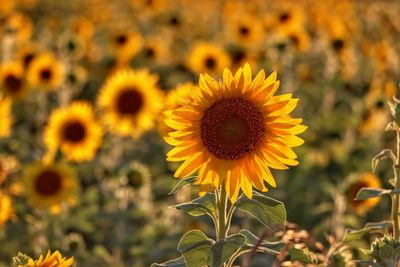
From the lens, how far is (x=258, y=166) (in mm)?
2334

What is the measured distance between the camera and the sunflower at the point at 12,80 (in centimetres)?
697

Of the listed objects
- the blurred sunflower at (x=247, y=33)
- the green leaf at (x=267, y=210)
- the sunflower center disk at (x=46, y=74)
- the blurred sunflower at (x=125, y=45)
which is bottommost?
the green leaf at (x=267, y=210)

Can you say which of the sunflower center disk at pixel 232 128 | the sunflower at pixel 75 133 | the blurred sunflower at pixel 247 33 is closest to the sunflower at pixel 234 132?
the sunflower center disk at pixel 232 128

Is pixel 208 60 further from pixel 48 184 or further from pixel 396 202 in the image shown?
pixel 396 202

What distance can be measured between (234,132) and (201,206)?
10.1 inches

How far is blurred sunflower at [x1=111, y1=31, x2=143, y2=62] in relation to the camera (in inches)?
339

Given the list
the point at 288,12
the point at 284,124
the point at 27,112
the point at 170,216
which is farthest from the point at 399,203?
the point at 288,12

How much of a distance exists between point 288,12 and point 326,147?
2.11 meters

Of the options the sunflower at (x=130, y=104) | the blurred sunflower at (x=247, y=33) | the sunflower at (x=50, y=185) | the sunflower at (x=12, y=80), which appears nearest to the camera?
the sunflower at (x=50, y=185)

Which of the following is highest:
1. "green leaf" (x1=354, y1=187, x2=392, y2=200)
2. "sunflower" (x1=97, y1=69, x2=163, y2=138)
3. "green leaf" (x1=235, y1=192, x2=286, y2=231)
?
"sunflower" (x1=97, y1=69, x2=163, y2=138)

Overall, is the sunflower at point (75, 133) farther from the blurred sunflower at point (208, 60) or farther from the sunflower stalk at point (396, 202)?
the sunflower stalk at point (396, 202)

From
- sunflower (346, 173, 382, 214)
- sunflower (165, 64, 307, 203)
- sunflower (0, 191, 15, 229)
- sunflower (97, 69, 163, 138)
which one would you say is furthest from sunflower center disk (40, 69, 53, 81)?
sunflower (165, 64, 307, 203)

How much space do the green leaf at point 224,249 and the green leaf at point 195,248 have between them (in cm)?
2

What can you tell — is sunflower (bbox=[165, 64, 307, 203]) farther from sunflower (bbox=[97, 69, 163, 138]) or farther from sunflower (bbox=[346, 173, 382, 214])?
sunflower (bbox=[97, 69, 163, 138])
